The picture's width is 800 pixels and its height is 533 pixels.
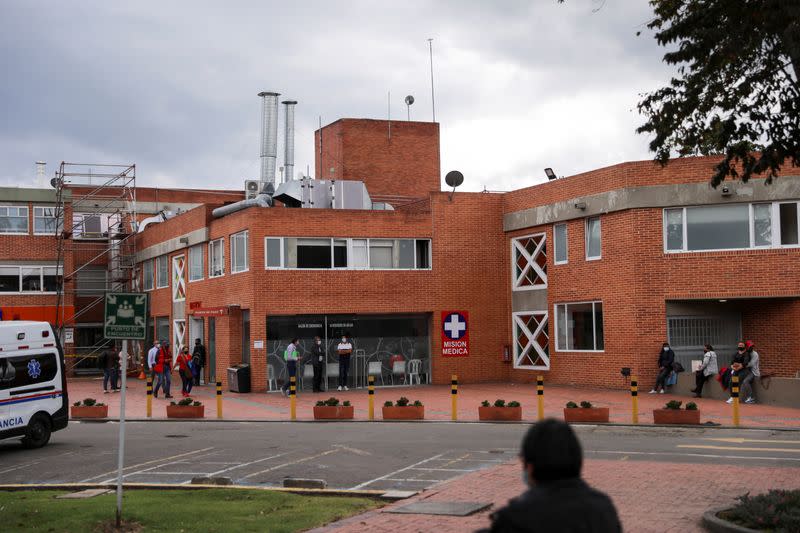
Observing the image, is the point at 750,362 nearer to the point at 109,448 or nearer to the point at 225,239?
the point at 109,448

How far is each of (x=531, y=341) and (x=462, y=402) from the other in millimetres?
7943

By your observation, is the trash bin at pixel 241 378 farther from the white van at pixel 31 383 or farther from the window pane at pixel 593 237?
the white van at pixel 31 383

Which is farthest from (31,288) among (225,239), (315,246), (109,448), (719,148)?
(719,148)

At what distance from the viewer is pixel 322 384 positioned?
3478 cm

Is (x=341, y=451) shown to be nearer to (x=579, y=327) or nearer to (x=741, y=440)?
(x=741, y=440)

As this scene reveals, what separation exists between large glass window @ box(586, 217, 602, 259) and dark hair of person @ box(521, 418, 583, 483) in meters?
28.8

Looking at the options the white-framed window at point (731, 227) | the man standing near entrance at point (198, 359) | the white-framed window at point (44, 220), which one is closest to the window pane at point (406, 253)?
the man standing near entrance at point (198, 359)

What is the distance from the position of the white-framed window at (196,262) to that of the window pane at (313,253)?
7372 millimetres

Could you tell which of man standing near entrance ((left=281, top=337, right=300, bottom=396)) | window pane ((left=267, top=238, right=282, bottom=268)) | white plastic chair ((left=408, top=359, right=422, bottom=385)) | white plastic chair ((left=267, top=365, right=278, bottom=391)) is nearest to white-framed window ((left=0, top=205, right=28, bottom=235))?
window pane ((left=267, top=238, right=282, bottom=268))

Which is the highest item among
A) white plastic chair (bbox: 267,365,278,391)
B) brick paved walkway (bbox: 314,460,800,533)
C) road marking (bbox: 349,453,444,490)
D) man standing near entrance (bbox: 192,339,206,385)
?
man standing near entrance (bbox: 192,339,206,385)

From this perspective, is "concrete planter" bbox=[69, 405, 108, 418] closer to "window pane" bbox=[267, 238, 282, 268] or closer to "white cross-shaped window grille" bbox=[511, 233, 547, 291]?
"window pane" bbox=[267, 238, 282, 268]

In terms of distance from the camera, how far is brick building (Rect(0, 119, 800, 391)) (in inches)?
1187

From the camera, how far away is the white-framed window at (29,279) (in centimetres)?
4891

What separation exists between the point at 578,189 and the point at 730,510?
2315 centimetres
